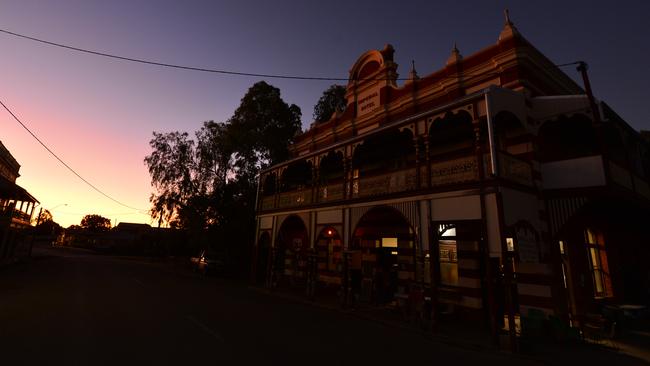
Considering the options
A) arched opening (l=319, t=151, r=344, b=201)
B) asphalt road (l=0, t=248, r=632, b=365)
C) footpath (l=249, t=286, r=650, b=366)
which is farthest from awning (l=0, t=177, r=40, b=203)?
footpath (l=249, t=286, r=650, b=366)

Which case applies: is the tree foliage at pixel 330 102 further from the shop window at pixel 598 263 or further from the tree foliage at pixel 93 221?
the tree foliage at pixel 93 221

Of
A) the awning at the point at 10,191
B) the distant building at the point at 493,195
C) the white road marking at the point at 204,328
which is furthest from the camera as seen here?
the awning at the point at 10,191

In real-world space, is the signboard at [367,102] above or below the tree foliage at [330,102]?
below

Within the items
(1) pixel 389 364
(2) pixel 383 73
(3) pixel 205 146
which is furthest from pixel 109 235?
(1) pixel 389 364

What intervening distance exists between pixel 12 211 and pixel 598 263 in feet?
152

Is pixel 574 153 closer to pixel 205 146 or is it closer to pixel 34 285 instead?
pixel 34 285

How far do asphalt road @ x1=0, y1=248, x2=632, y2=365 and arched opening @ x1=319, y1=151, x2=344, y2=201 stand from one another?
556 cm

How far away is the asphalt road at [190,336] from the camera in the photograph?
600cm

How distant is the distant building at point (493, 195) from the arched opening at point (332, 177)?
122 millimetres

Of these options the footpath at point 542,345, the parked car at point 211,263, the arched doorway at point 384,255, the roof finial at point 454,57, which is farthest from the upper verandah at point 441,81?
the parked car at point 211,263

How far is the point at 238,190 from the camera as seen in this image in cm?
2836

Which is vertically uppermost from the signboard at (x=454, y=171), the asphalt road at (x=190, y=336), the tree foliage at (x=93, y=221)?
the tree foliage at (x=93, y=221)

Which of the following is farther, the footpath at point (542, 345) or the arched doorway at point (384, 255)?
the arched doorway at point (384, 255)

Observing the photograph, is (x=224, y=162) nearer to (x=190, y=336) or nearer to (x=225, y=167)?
(x=225, y=167)
